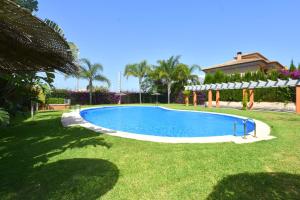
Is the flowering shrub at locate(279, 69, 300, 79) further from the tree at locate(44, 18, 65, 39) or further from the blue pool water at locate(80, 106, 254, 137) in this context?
the tree at locate(44, 18, 65, 39)

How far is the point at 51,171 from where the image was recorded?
5180 millimetres

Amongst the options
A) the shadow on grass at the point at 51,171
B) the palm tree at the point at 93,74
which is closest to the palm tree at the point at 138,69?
the palm tree at the point at 93,74

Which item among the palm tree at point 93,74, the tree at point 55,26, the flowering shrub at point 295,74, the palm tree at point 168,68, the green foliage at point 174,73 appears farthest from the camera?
the palm tree at point 168,68

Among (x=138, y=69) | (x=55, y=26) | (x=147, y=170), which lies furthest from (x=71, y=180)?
(x=138, y=69)

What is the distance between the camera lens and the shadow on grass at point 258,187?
12.6ft

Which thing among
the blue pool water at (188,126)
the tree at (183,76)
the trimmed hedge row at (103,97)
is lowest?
the blue pool water at (188,126)

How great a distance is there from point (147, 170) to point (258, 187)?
2073mm

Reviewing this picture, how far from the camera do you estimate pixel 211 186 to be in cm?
424

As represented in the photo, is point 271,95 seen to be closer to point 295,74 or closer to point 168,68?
point 295,74

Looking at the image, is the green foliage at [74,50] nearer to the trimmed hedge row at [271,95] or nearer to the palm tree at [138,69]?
the trimmed hedge row at [271,95]

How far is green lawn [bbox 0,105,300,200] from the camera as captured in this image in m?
4.08

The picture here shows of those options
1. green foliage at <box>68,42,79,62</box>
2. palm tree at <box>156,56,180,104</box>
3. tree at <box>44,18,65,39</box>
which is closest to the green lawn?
green foliage at <box>68,42,79,62</box>

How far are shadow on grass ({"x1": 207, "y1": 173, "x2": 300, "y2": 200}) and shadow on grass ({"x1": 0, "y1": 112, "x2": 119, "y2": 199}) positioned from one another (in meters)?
1.92

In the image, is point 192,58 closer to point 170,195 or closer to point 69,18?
point 69,18
